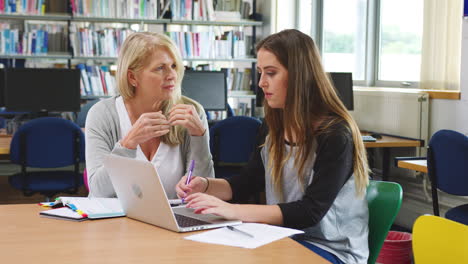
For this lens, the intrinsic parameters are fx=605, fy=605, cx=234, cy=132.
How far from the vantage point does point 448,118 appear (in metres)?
4.20

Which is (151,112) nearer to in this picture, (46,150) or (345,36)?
(46,150)

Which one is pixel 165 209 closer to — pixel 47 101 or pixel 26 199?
pixel 47 101

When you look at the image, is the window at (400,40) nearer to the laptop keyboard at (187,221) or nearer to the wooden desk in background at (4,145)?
the wooden desk in background at (4,145)

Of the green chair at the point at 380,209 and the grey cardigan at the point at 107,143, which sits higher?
the grey cardigan at the point at 107,143

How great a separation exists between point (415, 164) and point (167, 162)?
1.78 metres

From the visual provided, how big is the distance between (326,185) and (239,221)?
Answer: 0.90 ft

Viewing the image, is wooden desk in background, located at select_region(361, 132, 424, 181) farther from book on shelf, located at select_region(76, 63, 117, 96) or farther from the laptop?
the laptop

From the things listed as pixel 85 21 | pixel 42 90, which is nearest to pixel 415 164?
pixel 42 90

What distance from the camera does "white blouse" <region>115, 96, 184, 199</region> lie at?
7.13 ft

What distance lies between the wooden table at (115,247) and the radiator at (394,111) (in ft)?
10.6

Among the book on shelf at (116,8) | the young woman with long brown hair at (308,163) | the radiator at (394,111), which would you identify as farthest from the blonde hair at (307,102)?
the book on shelf at (116,8)

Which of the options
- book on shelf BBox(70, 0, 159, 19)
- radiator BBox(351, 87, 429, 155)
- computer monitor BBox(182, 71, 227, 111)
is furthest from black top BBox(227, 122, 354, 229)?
book on shelf BBox(70, 0, 159, 19)

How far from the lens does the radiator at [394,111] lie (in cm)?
441

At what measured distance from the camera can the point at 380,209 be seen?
5.77 feet
